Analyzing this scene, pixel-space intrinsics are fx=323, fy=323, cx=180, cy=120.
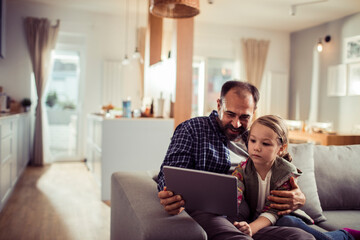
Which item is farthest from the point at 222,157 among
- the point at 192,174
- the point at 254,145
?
the point at 192,174

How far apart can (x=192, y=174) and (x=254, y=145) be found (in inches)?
17.4

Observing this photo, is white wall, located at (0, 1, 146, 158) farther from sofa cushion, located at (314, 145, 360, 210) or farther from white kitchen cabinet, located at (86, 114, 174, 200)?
sofa cushion, located at (314, 145, 360, 210)

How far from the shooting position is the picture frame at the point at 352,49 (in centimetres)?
544

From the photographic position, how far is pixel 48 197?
3.58 meters

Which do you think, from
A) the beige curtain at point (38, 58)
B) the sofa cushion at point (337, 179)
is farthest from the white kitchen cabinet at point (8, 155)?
the sofa cushion at point (337, 179)

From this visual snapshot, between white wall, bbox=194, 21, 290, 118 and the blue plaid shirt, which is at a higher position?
white wall, bbox=194, 21, 290, 118

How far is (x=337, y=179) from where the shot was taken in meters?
2.00

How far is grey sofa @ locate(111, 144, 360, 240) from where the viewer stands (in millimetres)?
1229

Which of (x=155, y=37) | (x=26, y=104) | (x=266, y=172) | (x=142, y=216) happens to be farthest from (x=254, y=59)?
(x=142, y=216)

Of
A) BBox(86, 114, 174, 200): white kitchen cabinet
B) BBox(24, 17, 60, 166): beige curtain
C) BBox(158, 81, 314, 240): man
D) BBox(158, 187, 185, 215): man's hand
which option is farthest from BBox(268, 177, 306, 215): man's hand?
BBox(24, 17, 60, 166): beige curtain

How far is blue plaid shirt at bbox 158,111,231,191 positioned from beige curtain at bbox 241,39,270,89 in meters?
5.22

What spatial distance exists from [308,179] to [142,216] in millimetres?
1076

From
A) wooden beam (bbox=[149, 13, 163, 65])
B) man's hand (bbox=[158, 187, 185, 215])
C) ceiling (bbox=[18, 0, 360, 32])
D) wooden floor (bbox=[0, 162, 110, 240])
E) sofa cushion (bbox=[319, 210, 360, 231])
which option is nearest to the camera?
man's hand (bbox=[158, 187, 185, 215])

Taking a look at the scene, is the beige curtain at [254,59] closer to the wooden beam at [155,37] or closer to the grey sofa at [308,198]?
the wooden beam at [155,37]
